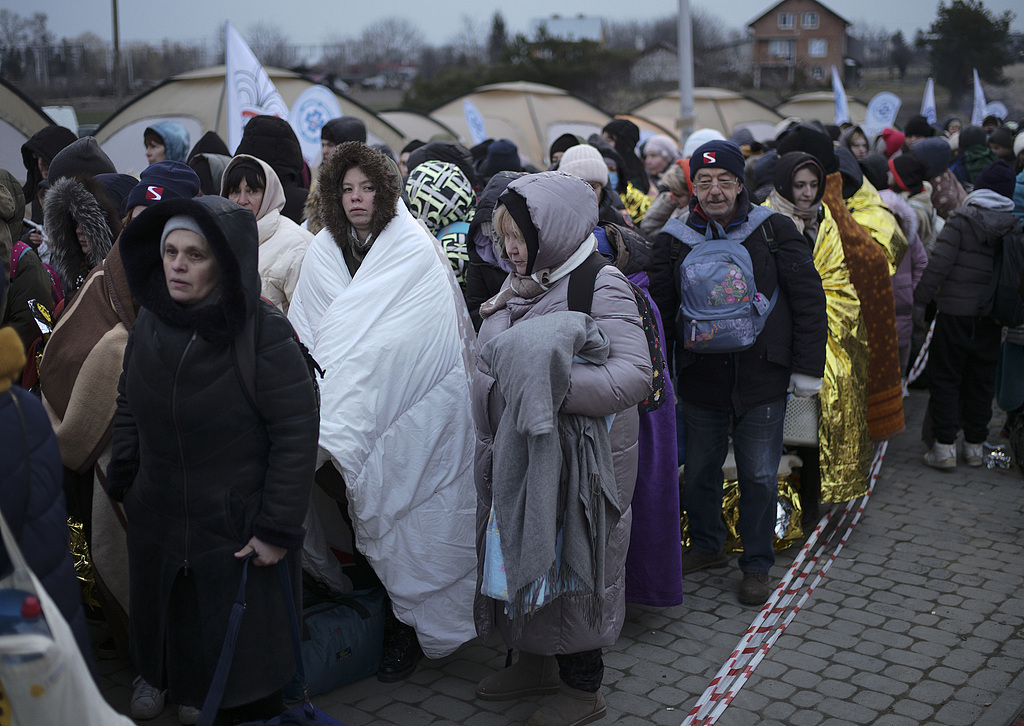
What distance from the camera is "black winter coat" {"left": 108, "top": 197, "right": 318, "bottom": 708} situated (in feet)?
8.43

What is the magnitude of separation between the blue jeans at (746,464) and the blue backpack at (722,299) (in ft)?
1.22

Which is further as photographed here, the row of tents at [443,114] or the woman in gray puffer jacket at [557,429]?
the row of tents at [443,114]

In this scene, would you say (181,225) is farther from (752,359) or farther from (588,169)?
(588,169)

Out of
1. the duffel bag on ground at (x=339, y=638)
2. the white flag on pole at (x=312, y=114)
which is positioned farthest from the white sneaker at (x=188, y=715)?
the white flag on pole at (x=312, y=114)

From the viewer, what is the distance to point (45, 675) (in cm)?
169

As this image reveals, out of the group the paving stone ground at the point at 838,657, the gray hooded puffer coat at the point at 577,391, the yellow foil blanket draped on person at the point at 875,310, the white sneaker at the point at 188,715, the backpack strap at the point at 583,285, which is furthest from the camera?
the yellow foil blanket draped on person at the point at 875,310

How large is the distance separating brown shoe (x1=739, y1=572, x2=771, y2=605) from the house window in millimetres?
72449

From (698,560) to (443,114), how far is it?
55.3 feet

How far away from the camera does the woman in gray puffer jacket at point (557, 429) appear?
2.91 metres

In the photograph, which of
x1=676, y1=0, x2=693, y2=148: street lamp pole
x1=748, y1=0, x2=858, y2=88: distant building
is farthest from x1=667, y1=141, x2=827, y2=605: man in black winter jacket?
x1=748, y1=0, x2=858, y2=88: distant building

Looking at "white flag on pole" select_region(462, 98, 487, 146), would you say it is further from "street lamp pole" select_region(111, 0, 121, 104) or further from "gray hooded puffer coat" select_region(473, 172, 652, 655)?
"street lamp pole" select_region(111, 0, 121, 104)

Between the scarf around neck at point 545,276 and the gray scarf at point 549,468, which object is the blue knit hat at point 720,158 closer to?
the scarf around neck at point 545,276

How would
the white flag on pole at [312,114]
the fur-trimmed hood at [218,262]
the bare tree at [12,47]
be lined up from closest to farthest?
1. the fur-trimmed hood at [218,262]
2. the white flag on pole at [312,114]
3. the bare tree at [12,47]

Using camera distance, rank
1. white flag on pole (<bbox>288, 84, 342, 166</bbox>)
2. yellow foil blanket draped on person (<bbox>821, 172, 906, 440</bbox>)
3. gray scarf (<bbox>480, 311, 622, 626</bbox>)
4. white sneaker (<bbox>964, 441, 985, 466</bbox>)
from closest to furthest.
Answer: gray scarf (<bbox>480, 311, 622, 626</bbox>) < yellow foil blanket draped on person (<bbox>821, 172, 906, 440</bbox>) < white sneaker (<bbox>964, 441, 985, 466</bbox>) < white flag on pole (<bbox>288, 84, 342, 166</bbox>)
